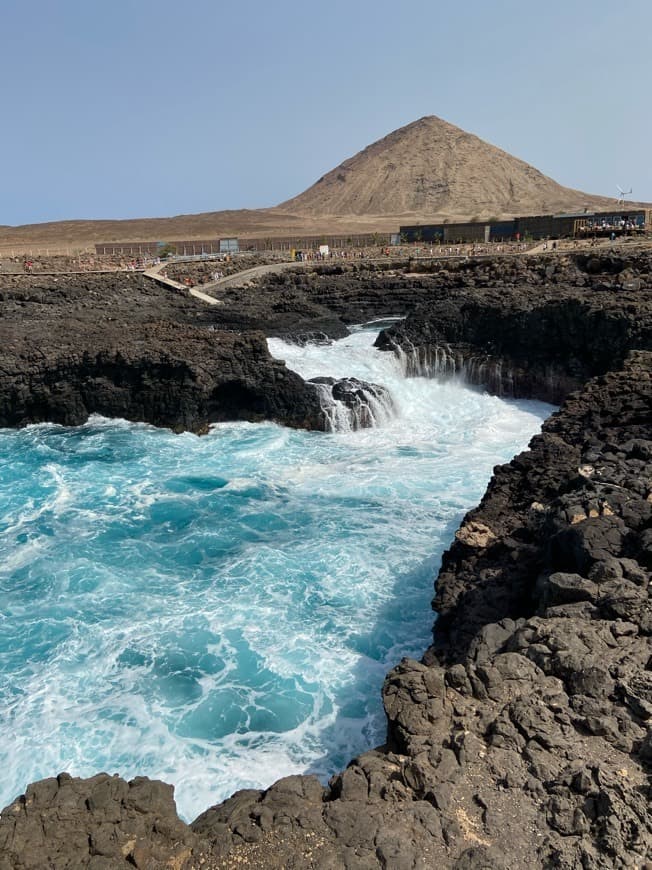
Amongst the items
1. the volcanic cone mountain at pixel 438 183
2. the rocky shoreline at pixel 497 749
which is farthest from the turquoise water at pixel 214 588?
the volcanic cone mountain at pixel 438 183

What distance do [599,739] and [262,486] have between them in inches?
445

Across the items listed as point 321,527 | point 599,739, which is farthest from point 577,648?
point 321,527

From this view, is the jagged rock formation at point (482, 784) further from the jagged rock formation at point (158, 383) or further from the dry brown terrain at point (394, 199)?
the dry brown terrain at point (394, 199)

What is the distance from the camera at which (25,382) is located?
19.8 metres

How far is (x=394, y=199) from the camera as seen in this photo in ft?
378

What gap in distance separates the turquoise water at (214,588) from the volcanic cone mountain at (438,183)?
93.2 m

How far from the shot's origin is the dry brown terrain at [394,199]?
88.1m

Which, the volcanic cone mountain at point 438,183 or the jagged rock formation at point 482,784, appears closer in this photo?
the jagged rock formation at point 482,784

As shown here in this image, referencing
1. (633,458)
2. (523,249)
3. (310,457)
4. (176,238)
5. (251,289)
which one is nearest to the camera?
(633,458)

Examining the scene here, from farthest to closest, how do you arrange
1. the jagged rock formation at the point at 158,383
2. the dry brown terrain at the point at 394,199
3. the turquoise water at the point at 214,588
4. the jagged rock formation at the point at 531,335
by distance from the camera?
the dry brown terrain at the point at 394,199 → the jagged rock formation at the point at 531,335 → the jagged rock formation at the point at 158,383 → the turquoise water at the point at 214,588

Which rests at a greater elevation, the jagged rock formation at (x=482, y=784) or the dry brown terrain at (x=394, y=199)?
the dry brown terrain at (x=394, y=199)

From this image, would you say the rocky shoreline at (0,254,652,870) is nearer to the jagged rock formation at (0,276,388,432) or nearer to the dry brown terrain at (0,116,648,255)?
the jagged rock formation at (0,276,388,432)

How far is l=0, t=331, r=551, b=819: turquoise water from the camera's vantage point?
26.9 ft

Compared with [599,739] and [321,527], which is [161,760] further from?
[321,527]
